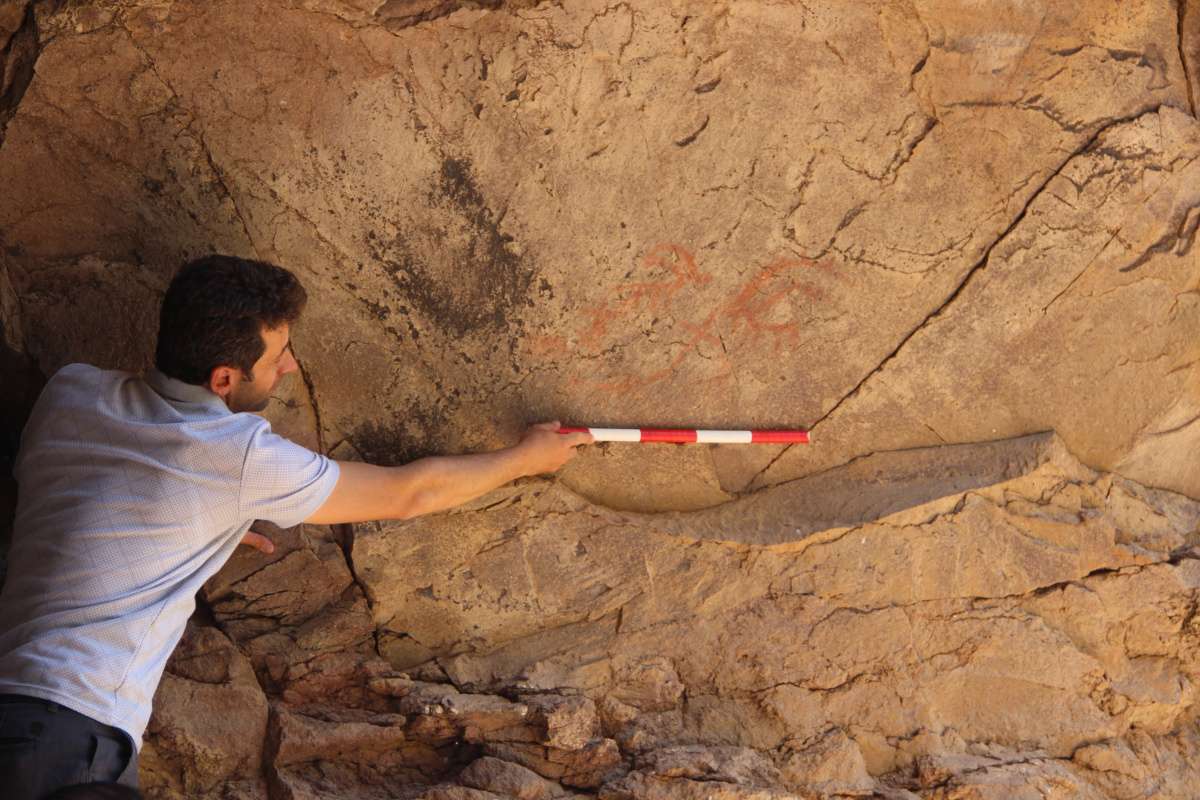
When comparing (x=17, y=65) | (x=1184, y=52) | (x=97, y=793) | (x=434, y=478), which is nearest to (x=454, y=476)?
(x=434, y=478)

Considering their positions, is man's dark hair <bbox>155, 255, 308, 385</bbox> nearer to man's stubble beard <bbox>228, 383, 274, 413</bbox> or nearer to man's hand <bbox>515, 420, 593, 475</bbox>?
man's stubble beard <bbox>228, 383, 274, 413</bbox>

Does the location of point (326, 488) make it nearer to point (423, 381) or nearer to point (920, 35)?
point (423, 381)

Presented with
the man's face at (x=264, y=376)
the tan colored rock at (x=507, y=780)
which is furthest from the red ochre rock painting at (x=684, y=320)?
the tan colored rock at (x=507, y=780)

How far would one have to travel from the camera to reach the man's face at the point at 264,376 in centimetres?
229

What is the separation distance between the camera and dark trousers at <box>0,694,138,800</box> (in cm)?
190

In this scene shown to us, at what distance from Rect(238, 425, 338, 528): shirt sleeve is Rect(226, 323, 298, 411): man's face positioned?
14 cm

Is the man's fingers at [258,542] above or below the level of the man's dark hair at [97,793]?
below

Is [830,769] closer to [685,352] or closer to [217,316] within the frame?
[685,352]

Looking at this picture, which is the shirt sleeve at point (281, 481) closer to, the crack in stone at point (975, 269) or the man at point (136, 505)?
the man at point (136, 505)

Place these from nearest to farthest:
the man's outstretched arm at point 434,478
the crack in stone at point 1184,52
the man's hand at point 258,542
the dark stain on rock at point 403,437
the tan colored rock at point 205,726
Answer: the man's outstretched arm at point 434,478
the tan colored rock at point 205,726
the man's hand at point 258,542
the dark stain on rock at point 403,437
the crack in stone at point 1184,52

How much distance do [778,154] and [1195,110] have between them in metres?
0.96

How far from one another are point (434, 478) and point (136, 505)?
542 millimetres

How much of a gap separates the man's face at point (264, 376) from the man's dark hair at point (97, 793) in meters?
0.82

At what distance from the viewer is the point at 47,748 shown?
1933mm
